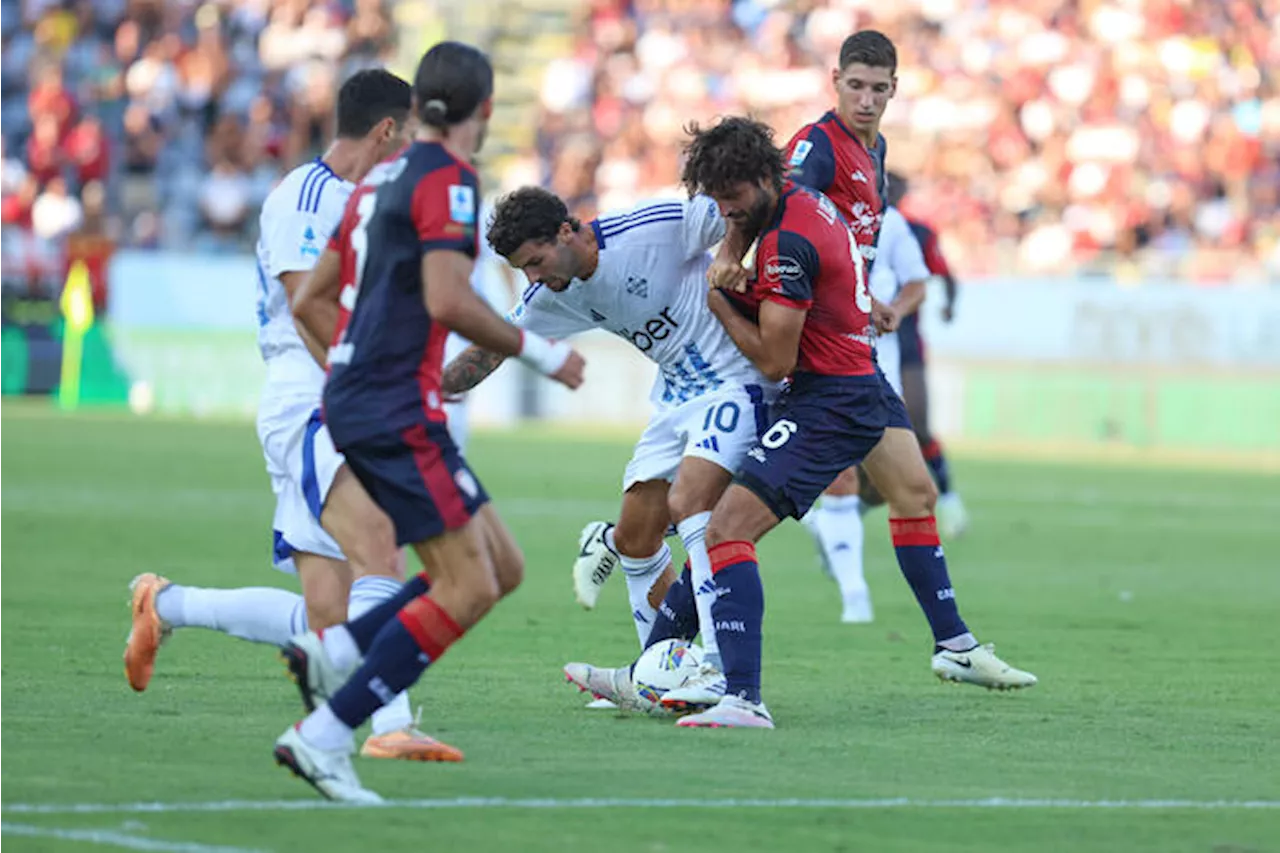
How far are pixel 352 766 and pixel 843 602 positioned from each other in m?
6.10

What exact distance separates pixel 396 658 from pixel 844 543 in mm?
5981

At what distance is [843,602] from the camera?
12.6 metres

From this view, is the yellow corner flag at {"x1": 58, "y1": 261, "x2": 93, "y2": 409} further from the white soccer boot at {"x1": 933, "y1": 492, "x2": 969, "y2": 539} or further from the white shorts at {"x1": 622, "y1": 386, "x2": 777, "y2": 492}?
the white shorts at {"x1": 622, "y1": 386, "x2": 777, "y2": 492}

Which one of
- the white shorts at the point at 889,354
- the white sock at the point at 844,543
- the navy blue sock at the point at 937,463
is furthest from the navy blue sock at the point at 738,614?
the navy blue sock at the point at 937,463

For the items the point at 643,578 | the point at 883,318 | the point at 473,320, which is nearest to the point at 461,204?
the point at 473,320

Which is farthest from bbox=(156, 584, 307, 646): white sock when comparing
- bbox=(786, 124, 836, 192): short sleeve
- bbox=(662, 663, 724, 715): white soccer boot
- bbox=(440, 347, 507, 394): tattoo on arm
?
bbox=(786, 124, 836, 192): short sleeve

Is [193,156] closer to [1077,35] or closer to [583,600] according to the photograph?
[1077,35]

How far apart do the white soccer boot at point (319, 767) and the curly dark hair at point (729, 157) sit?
2631 mm

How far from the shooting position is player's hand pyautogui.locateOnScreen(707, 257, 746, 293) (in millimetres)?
8195

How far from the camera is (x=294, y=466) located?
798 cm

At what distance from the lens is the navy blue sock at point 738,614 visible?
8211 millimetres

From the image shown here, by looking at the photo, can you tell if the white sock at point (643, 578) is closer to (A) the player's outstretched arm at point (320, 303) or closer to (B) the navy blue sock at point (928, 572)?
(B) the navy blue sock at point (928, 572)

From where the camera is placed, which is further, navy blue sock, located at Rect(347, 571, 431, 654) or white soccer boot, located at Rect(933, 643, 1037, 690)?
white soccer boot, located at Rect(933, 643, 1037, 690)

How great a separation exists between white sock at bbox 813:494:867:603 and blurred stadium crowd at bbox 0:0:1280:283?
16.4 meters
